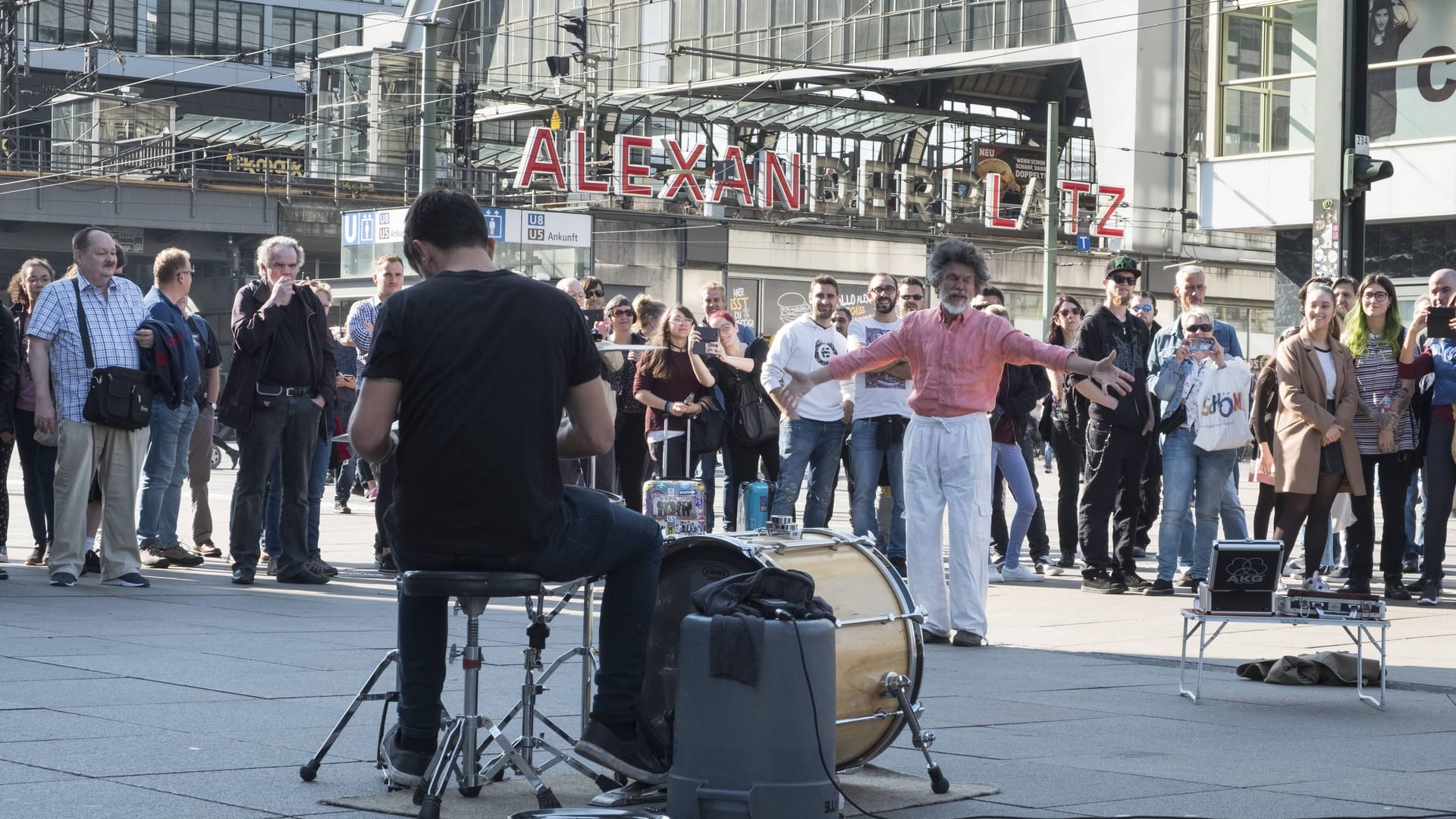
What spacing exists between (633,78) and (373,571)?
4501 centimetres

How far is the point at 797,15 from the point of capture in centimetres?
5297

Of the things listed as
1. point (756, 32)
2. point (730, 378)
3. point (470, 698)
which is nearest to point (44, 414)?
point (730, 378)

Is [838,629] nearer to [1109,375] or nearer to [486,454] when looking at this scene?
[486,454]

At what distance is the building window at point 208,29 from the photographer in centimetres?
7188

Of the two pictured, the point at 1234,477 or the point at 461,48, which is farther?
the point at 461,48

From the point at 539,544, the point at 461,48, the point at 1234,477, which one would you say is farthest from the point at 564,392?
the point at 461,48

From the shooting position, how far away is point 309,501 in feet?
39.7

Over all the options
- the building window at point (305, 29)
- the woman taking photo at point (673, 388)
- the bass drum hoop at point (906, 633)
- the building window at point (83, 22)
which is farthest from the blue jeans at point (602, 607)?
the building window at point (305, 29)

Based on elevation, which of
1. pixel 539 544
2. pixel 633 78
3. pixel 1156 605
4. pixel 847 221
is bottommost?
pixel 1156 605

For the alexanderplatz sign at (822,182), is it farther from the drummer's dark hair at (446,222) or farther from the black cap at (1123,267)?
the drummer's dark hair at (446,222)

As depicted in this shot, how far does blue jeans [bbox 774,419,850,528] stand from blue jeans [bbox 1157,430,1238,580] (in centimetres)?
246

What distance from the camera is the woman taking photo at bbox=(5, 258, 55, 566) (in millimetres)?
11977

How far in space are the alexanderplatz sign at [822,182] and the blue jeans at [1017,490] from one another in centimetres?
3044

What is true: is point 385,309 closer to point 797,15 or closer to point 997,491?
point 997,491
